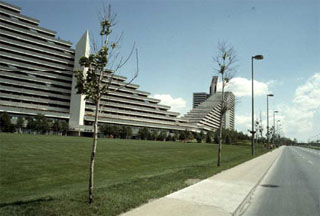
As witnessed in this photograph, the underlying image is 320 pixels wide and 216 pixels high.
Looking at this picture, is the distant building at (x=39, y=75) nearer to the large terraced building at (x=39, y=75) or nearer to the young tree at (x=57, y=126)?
the large terraced building at (x=39, y=75)

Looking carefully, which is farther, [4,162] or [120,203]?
[4,162]

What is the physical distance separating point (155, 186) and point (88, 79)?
4.83 m

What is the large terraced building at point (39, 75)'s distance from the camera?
3479 inches

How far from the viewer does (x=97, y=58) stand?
6.97m

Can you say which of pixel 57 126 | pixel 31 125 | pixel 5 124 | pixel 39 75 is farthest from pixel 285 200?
pixel 39 75

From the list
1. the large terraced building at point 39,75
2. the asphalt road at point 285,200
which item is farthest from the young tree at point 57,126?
the asphalt road at point 285,200

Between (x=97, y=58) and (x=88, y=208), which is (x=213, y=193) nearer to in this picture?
(x=88, y=208)

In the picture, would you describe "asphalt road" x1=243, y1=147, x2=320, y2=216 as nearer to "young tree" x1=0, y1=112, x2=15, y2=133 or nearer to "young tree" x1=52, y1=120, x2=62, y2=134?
"young tree" x1=0, y1=112, x2=15, y2=133

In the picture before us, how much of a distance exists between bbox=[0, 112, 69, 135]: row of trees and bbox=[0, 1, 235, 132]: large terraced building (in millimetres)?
9471

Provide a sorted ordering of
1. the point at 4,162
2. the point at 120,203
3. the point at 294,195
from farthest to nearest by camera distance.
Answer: the point at 4,162 < the point at 294,195 < the point at 120,203

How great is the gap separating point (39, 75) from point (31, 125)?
95.9ft

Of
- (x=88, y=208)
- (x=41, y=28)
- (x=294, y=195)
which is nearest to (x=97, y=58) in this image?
(x=88, y=208)

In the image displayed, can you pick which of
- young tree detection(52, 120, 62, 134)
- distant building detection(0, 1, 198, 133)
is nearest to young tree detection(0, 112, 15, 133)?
young tree detection(52, 120, 62, 134)

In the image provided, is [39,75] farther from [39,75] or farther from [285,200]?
[285,200]
